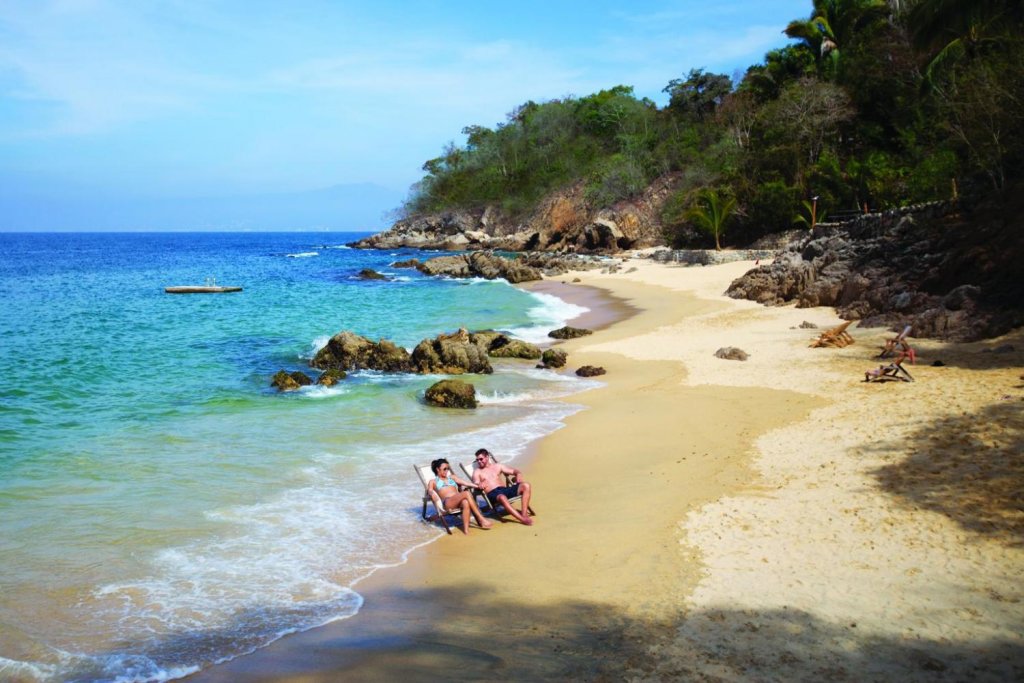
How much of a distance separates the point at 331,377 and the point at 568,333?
8624mm

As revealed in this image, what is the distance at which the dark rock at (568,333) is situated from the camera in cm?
2391

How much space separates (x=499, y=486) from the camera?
922cm

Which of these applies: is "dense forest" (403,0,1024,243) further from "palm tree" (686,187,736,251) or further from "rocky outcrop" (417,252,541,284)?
"rocky outcrop" (417,252,541,284)

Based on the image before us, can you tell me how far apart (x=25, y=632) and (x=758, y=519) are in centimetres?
749

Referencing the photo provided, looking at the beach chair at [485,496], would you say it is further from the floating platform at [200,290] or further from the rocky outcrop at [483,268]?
the floating platform at [200,290]

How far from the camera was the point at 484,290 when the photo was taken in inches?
1678

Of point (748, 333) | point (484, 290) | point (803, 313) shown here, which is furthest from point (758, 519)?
point (484, 290)

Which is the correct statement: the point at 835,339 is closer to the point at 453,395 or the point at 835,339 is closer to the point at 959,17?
the point at 959,17

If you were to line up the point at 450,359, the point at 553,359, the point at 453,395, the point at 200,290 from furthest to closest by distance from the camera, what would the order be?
the point at 200,290
the point at 450,359
the point at 553,359
the point at 453,395

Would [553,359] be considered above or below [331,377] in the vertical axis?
above

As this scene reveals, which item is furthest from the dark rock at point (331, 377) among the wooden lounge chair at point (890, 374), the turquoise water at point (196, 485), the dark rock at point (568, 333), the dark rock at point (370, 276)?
the dark rock at point (370, 276)

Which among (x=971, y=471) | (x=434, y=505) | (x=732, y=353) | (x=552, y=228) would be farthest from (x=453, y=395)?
(x=552, y=228)

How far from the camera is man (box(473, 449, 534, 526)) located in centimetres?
896

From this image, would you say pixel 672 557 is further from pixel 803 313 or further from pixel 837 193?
pixel 837 193
